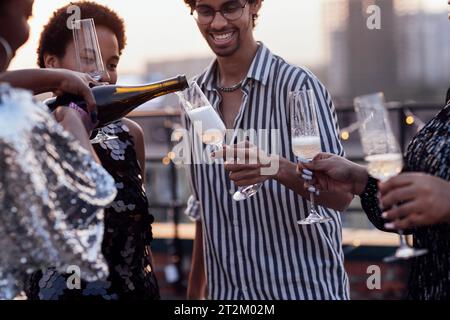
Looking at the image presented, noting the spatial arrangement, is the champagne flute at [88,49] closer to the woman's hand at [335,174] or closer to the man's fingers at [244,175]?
the man's fingers at [244,175]

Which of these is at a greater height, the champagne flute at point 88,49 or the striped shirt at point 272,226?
the champagne flute at point 88,49

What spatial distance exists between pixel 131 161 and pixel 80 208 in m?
1.00

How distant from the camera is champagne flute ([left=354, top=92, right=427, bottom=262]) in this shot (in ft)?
5.89

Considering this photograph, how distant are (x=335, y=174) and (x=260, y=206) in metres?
0.58

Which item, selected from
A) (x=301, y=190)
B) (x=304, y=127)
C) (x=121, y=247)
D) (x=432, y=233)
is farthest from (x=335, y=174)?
(x=121, y=247)

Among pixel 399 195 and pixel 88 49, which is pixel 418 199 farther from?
pixel 88 49

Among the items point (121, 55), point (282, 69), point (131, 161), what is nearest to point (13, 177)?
point (131, 161)

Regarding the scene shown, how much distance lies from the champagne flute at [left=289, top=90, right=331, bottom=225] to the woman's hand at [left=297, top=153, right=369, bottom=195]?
4cm

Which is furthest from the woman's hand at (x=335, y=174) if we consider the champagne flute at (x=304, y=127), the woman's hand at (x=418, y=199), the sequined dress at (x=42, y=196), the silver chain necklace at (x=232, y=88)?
the sequined dress at (x=42, y=196)

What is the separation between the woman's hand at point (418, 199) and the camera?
1.57m

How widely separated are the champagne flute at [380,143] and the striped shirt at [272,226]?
0.77 metres

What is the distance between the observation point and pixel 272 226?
2.71 metres

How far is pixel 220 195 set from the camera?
2779mm

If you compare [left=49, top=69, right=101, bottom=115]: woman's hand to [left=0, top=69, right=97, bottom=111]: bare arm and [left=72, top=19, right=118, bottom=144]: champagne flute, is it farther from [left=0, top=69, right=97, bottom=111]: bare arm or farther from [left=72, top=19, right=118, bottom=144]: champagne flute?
[left=72, top=19, right=118, bottom=144]: champagne flute
